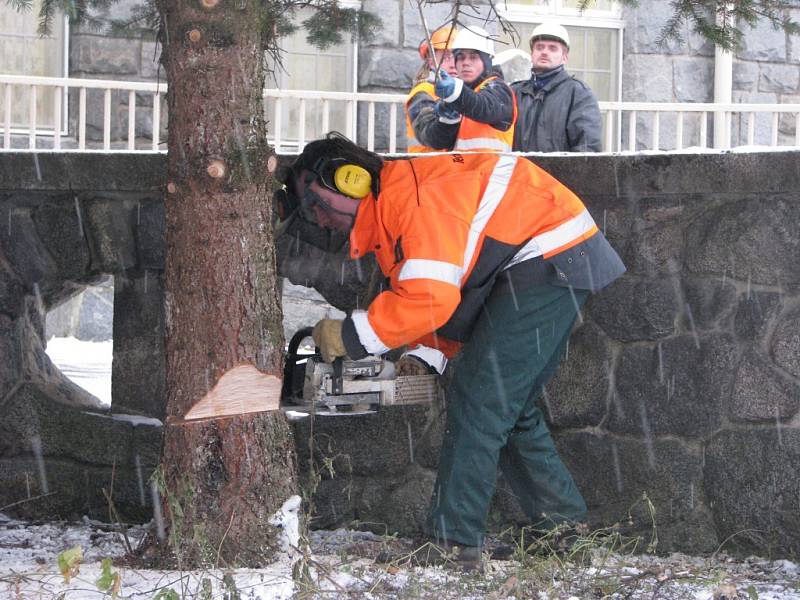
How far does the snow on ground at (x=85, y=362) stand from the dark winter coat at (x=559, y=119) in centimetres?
331

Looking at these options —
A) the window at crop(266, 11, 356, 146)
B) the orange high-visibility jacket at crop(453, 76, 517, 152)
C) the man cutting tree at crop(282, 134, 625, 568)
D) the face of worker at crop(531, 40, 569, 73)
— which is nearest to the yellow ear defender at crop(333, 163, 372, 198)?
the man cutting tree at crop(282, 134, 625, 568)

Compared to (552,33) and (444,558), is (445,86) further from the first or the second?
(444,558)

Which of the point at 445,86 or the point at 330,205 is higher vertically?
the point at 445,86

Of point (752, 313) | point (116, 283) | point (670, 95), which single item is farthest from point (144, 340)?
point (670, 95)

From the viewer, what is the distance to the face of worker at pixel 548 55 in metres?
5.04

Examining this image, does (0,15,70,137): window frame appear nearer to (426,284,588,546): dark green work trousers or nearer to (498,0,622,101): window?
(498,0,622,101): window

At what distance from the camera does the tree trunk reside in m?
3.18

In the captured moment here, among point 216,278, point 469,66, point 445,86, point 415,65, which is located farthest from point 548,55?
point 415,65

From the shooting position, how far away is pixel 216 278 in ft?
10.5

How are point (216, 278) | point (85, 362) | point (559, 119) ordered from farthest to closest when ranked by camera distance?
point (85, 362) → point (559, 119) → point (216, 278)

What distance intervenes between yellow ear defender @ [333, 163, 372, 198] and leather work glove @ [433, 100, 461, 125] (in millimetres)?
855

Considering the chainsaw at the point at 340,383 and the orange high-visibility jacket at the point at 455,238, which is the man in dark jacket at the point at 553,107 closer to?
the orange high-visibility jacket at the point at 455,238

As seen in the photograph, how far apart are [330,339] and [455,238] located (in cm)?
50

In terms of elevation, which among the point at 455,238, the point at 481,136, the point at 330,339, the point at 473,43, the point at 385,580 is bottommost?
the point at 385,580
